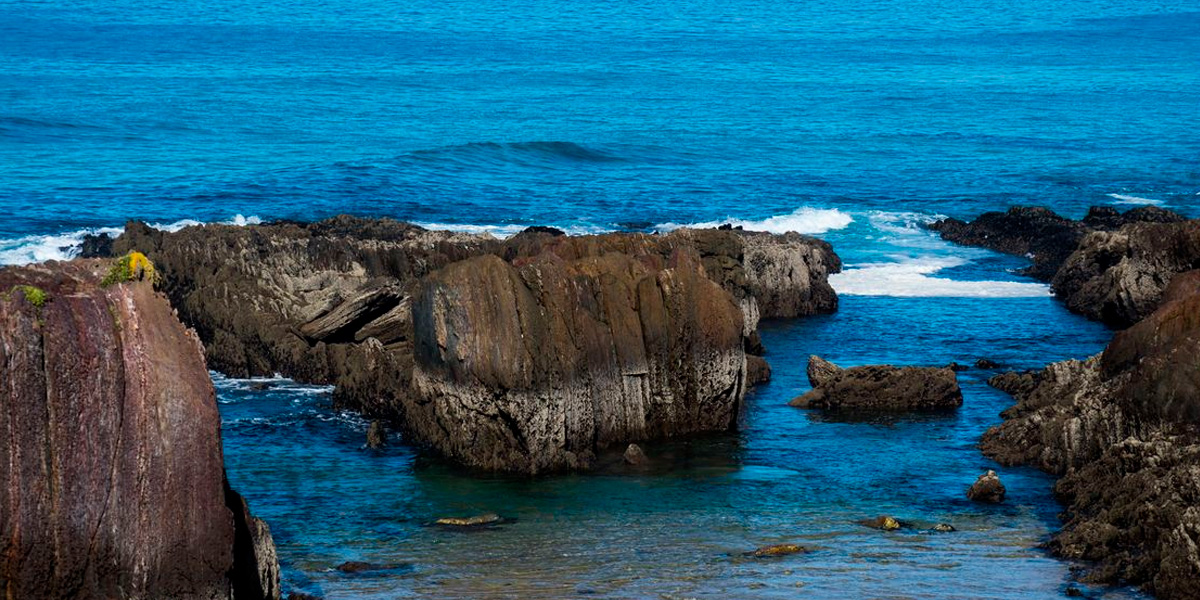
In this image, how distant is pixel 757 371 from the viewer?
1474 inches

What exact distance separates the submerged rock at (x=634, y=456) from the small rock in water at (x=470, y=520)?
417cm

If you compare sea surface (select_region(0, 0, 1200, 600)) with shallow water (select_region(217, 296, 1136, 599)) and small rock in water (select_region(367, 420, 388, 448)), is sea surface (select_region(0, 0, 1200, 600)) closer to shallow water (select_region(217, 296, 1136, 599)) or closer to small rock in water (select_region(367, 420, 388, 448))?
shallow water (select_region(217, 296, 1136, 599))

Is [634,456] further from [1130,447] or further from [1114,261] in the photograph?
[1114,261]

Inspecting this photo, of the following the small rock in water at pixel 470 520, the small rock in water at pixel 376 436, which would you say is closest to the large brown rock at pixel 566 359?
the small rock in water at pixel 376 436

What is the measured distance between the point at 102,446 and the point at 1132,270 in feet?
110

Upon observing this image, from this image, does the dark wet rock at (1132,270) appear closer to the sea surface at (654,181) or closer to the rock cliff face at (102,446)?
the sea surface at (654,181)

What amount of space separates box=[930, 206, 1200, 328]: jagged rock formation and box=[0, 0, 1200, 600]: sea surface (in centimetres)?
97

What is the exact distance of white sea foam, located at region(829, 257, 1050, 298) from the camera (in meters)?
49.9

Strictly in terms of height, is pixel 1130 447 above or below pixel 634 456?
above

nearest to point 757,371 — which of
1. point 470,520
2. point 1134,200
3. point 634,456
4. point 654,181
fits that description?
point 634,456

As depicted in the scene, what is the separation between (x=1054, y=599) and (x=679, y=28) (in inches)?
6457

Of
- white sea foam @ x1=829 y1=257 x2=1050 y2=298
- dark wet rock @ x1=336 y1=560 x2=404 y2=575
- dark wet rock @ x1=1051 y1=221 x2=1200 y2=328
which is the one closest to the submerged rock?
dark wet rock @ x1=336 y1=560 x2=404 y2=575

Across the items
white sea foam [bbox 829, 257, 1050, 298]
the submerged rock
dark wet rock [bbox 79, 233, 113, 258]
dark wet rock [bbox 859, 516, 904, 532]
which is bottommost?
dark wet rock [bbox 859, 516, 904, 532]

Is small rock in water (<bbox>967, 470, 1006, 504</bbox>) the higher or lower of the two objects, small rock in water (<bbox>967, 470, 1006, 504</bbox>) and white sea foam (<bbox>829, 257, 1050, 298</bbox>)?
the lower
